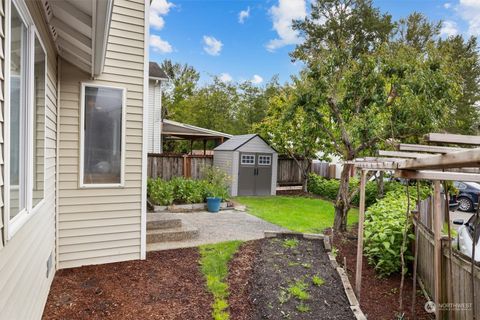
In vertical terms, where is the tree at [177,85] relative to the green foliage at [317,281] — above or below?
above

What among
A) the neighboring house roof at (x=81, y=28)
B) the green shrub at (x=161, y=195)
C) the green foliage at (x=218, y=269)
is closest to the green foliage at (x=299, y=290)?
the green foliage at (x=218, y=269)

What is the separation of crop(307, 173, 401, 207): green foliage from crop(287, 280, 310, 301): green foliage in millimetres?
6470

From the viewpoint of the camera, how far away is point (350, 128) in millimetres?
5973

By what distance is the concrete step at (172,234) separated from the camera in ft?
18.0

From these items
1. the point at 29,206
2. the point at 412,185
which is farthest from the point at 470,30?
the point at 29,206

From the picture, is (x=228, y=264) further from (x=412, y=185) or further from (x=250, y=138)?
(x=412, y=185)

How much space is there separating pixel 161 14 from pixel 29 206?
2096cm

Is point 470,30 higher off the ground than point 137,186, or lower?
higher

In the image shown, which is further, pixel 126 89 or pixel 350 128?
pixel 350 128

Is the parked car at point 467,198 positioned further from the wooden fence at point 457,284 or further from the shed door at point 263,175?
the wooden fence at point 457,284

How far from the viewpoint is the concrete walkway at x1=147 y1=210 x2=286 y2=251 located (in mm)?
5589

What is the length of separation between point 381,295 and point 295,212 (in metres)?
4.92

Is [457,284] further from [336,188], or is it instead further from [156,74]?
[156,74]

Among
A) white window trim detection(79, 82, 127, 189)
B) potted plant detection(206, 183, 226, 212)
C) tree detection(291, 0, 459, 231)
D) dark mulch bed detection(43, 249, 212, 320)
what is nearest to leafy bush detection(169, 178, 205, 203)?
potted plant detection(206, 183, 226, 212)
